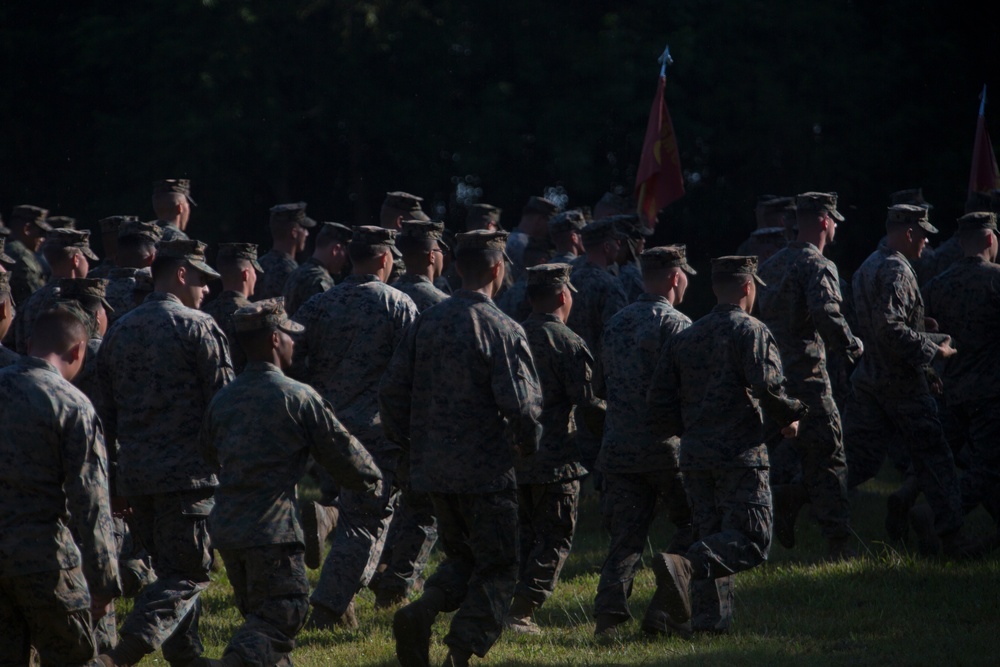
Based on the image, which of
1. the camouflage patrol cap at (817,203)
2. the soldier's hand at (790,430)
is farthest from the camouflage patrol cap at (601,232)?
the soldier's hand at (790,430)

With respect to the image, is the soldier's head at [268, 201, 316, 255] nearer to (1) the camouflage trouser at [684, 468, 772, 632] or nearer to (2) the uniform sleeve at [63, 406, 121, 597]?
(1) the camouflage trouser at [684, 468, 772, 632]

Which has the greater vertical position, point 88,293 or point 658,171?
point 658,171

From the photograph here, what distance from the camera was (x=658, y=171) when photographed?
12664 mm

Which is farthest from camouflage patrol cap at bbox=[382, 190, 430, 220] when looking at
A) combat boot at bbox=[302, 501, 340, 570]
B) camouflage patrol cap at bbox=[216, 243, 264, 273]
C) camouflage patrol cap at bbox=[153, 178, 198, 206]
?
combat boot at bbox=[302, 501, 340, 570]

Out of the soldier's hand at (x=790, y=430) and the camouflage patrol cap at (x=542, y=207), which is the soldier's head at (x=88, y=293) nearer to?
the soldier's hand at (x=790, y=430)

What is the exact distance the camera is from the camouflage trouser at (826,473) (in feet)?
32.7

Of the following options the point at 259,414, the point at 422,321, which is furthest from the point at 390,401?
the point at 259,414

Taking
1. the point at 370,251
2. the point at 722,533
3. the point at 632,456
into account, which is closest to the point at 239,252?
the point at 370,251

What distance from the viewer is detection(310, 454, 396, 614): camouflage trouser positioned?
326 inches

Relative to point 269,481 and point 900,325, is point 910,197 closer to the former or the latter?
point 900,325

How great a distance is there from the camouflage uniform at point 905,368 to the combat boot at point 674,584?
3.05m

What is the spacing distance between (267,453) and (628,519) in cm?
271

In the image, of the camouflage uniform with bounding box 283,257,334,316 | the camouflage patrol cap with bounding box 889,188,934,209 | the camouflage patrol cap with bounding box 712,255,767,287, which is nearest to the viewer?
the camouflage patrol cap with bounding box 712,255,767,287

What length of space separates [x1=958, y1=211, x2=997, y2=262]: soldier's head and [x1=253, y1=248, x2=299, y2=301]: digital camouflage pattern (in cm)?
619
